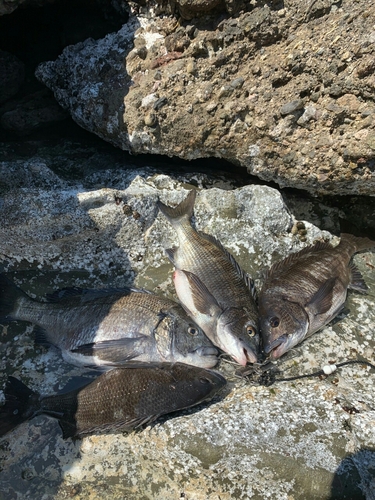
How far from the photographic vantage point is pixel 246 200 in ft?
13.6

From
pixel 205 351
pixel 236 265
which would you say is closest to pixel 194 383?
pixel 205 351

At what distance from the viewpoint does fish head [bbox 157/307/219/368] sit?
133 inches

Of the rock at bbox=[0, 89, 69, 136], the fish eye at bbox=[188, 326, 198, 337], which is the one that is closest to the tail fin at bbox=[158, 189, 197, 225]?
the fish eye at bbox=[188, 326, 198, 337]

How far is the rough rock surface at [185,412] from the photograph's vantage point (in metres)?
2.74

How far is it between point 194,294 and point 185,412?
101cm

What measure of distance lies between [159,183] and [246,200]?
0.98 meters

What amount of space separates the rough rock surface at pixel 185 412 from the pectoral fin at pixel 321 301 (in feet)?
0.86

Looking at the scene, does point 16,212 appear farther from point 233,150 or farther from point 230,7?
point 230,7

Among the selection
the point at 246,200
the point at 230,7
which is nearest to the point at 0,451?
the point at 246,200

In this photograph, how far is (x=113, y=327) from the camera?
11.2 feet

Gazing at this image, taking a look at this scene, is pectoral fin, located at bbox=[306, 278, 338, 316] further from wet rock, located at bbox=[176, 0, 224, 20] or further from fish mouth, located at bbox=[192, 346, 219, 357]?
wet rock, located at bbox=[176, 0, 224, 20]

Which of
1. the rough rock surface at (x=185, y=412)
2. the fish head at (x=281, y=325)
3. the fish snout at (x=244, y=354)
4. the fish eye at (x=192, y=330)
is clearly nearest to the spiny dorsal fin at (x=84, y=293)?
the rough rock surface at (x=185, y=412)

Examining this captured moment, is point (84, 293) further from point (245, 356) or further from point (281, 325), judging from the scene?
point (281, 325)

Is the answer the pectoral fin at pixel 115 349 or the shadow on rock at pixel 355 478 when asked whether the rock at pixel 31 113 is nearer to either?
the pectoral fin at pixel 115 349
